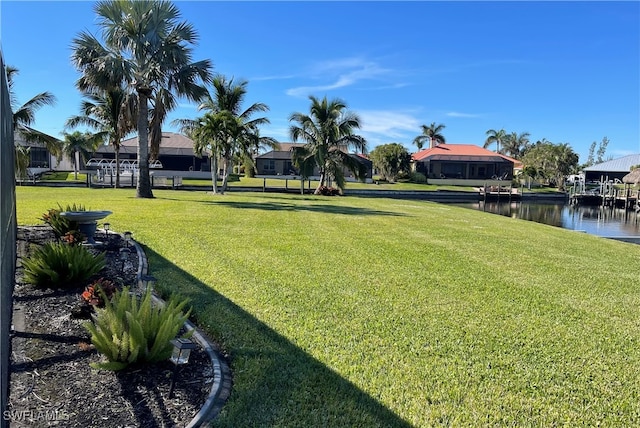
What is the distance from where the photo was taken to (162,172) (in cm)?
3922

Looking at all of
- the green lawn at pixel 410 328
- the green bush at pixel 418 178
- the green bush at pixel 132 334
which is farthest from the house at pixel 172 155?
the green bush at pixel 132 334

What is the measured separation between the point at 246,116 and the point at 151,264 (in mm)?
18763

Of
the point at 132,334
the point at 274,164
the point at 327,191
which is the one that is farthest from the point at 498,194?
the point at 132,334

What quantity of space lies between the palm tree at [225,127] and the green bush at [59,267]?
1576cm

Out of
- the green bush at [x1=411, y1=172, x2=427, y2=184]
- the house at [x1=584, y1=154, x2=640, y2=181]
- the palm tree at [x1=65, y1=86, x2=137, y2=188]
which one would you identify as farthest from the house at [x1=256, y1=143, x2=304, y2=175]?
the house at [x1=584, y1=154, x2=640, y2=181]

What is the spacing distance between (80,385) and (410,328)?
300 cm

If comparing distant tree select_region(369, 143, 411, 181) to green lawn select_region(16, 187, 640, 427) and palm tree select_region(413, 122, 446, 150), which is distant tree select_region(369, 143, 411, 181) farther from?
green lawn select_region(16, 187, 640, 427)

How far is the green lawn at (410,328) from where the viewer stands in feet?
9.86

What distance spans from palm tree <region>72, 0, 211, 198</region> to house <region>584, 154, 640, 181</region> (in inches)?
2261

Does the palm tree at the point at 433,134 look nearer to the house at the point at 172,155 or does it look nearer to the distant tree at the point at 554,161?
the distant tree at the point at 554,161

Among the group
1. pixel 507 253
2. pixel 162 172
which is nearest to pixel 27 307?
pixel 507 253

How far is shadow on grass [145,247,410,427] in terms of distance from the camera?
9.14 feet

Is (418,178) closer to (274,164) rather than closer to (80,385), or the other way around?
(274,164)

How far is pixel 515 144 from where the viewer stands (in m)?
81.8
